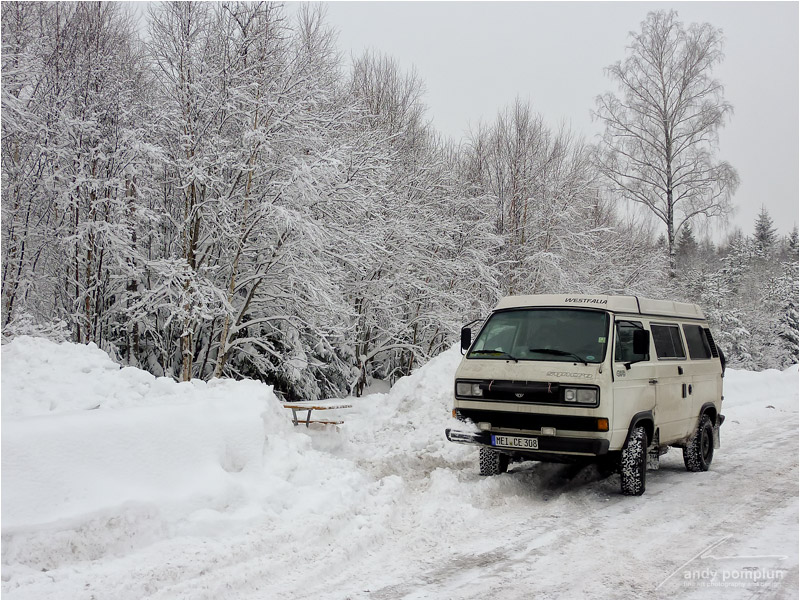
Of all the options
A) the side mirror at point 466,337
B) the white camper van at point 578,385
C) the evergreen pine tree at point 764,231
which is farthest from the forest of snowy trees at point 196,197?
the evergreen pine tree at point 764,231

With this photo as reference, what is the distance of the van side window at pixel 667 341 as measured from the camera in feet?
27.8

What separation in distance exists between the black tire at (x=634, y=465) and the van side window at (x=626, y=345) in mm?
836

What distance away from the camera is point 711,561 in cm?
531

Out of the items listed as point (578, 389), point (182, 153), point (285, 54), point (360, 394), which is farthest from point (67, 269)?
point (578, 389)

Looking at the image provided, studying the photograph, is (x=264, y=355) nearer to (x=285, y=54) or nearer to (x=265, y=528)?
(x=285, y=54)

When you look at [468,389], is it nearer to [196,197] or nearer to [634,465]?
[634,465]

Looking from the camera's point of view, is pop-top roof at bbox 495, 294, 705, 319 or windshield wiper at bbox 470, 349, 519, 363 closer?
windshield wiper at bbox 470, 349, 519, 363

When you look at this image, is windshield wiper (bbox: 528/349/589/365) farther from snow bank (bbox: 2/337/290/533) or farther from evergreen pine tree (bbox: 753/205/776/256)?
evergreen pine tree (bbox: 753/205/776/256)

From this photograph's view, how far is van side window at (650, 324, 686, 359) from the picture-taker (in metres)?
8.47

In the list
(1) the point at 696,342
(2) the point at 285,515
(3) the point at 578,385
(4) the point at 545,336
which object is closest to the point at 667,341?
(1) the point at 696,342

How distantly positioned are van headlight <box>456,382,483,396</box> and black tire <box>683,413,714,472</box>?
3.57m

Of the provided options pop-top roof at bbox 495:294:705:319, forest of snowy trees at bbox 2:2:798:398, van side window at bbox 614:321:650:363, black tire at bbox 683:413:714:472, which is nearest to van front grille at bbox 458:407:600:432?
van side window at bbox 614:321:650:363

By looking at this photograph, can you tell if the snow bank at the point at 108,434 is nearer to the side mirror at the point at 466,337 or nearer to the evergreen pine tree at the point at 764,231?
the side mirror at the point at 466,337

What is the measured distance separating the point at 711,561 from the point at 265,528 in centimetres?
379
